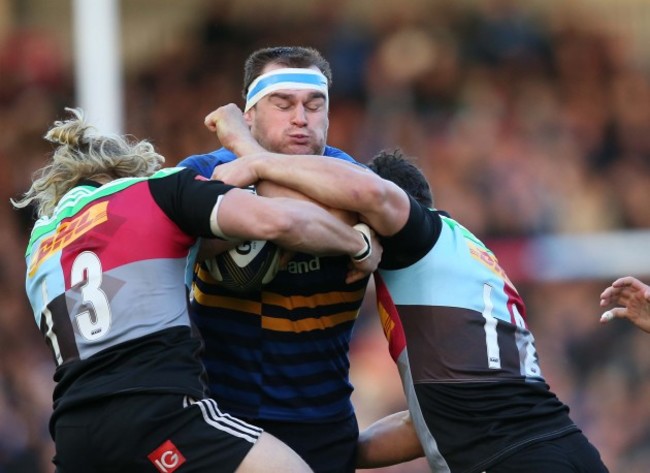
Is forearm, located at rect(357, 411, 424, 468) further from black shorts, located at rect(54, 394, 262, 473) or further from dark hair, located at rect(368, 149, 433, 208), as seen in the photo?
black shorts, located at rect(54, 394, 262, 473)

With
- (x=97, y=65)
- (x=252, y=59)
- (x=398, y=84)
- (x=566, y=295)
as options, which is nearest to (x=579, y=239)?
(x=566, y=295)

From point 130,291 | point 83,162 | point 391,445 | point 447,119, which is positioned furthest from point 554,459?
point 447,119

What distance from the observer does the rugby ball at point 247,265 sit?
16.8ft

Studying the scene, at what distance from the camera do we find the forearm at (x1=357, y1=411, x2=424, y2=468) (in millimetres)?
5777

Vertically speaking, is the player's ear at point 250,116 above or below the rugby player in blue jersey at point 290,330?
above

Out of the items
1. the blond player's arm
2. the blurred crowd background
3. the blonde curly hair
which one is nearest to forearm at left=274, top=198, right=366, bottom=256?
the blonde curly hair

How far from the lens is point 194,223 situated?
4742 millimetres

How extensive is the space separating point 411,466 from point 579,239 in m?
2.24

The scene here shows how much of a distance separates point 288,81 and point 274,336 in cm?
109

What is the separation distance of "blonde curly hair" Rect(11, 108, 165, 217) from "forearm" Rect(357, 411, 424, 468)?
150cm

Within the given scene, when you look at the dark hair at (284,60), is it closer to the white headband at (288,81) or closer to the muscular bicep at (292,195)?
the white headband at (288,81)

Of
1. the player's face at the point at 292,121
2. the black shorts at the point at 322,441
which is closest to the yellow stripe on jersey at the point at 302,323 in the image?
the black shorts at the point at 322,441

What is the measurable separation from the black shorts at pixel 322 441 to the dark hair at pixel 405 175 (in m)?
1.01

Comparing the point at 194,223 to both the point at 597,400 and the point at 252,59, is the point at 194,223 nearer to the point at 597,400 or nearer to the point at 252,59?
the point at 252,59
